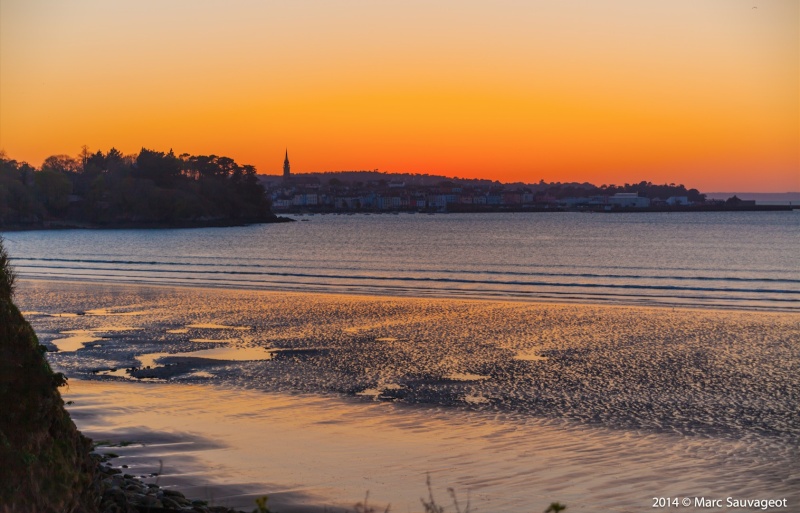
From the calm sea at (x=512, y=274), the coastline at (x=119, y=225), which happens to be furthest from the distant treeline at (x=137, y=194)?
the calm sea at (x=512, y=274)

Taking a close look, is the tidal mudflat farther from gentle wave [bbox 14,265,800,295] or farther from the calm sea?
gentle wave [bbox 14,265,800,295]

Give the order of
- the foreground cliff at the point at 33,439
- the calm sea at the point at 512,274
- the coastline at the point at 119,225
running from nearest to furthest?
the foreground cliff at the point at 33,439 < the calm sea at the point at 512,274 < the coastline at the point at 119,225

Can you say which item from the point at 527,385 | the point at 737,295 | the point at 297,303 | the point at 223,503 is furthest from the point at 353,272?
the point at 223,503

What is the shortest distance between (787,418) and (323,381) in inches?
304

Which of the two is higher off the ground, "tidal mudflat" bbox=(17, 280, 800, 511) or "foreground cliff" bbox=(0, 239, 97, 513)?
"foreground cliff" bbox=(0, 239, 97, 513)

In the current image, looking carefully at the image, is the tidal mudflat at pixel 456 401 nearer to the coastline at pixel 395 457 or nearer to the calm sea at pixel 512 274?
the coastline at pixel 395 457

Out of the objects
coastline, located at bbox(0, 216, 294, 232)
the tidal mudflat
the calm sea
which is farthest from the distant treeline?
the tidal mudflat

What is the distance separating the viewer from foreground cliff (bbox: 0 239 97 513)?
21.6ft

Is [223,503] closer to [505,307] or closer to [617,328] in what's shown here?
[617,328]

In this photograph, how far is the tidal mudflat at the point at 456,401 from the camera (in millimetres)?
9859

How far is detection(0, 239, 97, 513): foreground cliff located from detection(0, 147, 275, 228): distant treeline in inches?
5816

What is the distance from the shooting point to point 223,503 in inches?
351

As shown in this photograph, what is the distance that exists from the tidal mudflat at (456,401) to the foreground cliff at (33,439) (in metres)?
2.27

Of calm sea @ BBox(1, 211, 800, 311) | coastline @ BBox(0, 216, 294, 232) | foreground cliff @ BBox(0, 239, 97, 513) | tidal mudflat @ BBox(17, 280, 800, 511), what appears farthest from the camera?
coastline @ BBox(0, 216, 294, 232)
